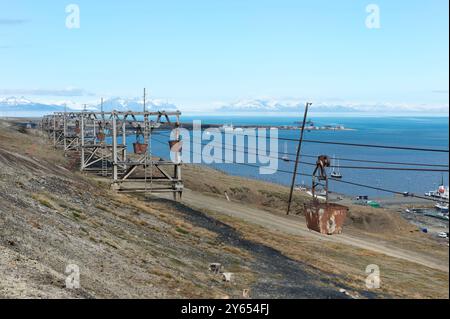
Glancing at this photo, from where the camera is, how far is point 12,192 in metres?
19.6

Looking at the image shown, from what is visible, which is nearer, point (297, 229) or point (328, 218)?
point (328, 218)

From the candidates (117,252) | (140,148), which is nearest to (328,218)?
(117,252)

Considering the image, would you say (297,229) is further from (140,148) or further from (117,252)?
(117,252)

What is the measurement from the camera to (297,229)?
33.9 metres

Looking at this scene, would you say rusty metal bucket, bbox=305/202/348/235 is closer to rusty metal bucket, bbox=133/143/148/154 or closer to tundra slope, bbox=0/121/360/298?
tundra slope, bbox=0/121/360/298

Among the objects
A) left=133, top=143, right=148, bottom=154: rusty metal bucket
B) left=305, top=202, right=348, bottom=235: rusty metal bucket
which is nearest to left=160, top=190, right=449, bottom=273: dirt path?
left=133, top=143, right=148, bottom=154: rusty metal bucket

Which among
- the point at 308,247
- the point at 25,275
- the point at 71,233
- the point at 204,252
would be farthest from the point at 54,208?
the point at 308,247

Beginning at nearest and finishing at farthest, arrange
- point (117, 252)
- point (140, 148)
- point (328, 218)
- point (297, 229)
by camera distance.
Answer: point (328, 218)
point (117, 252)
point (140, 148)
point (297, 229)

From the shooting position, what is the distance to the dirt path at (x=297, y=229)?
32656 mm

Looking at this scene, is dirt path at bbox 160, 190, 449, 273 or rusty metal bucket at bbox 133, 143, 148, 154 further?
dirt path at bbox 160, 190, 449, 273

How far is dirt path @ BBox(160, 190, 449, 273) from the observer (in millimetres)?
32656

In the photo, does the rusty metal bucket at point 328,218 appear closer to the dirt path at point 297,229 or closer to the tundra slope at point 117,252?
the tundra slope at point 117,252
